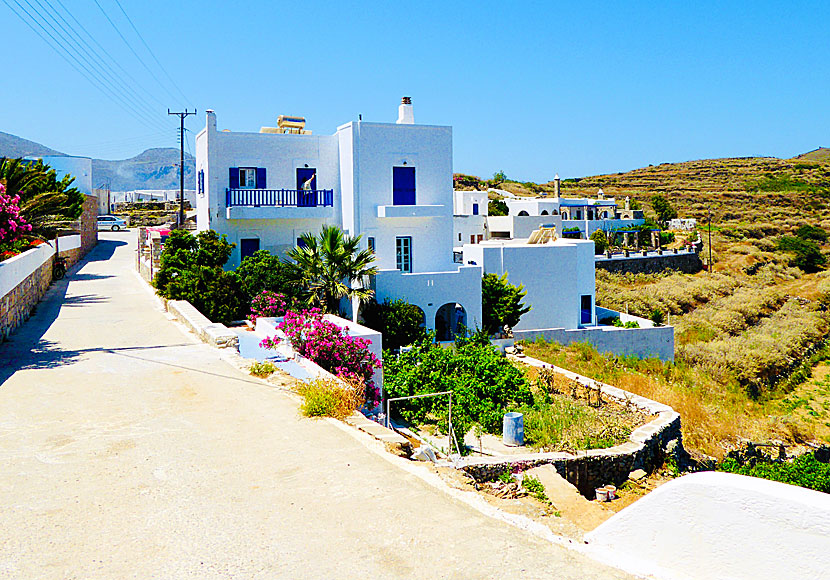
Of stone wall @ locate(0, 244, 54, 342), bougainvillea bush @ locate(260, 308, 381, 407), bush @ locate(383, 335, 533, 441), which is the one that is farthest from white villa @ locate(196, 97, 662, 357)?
bougainvillea bush @ locate(260, 308, 381, 407)

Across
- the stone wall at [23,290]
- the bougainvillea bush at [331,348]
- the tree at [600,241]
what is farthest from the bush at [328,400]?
the tree at [600,241]

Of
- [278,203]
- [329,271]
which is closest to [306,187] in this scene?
[278,203]

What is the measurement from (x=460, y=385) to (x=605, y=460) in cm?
425

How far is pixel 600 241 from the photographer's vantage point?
51219 mm

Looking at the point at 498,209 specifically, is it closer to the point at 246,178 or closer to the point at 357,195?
the point at 357,195

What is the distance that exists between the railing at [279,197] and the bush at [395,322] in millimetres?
5068

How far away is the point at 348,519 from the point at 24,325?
13393mm

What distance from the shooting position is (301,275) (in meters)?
20.8

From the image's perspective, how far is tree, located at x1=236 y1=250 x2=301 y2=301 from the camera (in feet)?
66.2

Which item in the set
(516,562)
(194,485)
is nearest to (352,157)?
→ (194,485)

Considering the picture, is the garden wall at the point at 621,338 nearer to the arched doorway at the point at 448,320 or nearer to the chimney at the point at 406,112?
the arched doorway at the point at 448,320

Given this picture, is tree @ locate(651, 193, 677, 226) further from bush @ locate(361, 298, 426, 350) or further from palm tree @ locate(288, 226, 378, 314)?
palm tree @ locate(288, 226, 378, 314)

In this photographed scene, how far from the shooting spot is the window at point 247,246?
24.3 meters

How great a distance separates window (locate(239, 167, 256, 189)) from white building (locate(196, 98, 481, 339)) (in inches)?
1.4
